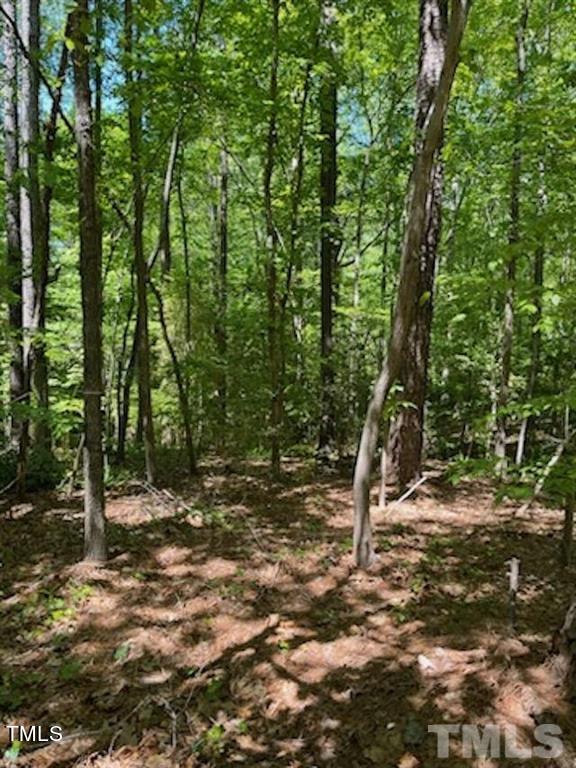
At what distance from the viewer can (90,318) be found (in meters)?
4.50

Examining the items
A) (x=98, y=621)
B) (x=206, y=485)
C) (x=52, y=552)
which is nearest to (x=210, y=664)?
(x=98, y=621)

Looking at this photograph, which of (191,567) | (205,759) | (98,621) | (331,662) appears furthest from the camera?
(191,567)

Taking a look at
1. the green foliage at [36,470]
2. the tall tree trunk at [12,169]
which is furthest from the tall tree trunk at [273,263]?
the tall tree trunk at [12,169]

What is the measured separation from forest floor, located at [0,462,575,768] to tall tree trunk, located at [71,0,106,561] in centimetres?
40

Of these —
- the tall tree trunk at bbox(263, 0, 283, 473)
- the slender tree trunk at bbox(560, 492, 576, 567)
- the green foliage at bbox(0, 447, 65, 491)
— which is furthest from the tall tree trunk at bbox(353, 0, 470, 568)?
the green foliage at bbox(0, 447, 65, 491)

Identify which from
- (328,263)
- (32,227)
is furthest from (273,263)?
(32,227)

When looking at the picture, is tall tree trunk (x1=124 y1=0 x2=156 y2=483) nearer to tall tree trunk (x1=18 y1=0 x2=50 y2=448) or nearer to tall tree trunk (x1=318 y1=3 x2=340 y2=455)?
tall tree trunk (x1=18 y1=0 x2=50 y2=448)

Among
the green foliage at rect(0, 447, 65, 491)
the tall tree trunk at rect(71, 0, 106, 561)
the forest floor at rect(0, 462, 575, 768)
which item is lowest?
the forest floor at rect(0, 462, 575, 768)

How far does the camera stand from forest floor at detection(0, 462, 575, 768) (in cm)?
267

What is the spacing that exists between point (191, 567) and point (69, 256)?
5382 mm

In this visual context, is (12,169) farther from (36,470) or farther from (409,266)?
(409,266)

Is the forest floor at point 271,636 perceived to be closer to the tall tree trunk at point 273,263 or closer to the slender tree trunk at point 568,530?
the slender tree trunk at point 568,530

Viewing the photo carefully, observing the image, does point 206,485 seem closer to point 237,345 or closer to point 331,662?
point 237,345

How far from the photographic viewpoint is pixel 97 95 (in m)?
6.74
